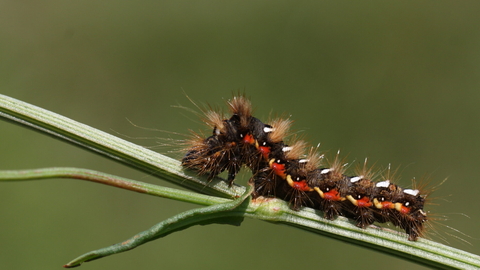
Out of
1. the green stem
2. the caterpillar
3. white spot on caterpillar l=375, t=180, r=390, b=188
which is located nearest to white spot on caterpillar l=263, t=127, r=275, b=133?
the caterpillar

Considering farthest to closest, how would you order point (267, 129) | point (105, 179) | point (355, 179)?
point (355, 179)
point (267, 129)
point (105, 179)

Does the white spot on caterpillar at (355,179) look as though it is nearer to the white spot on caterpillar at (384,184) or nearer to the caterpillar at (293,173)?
the caterpillar at (293,173)

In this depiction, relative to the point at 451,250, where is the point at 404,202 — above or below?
above

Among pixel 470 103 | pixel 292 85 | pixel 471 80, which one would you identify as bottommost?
pixel 292 85

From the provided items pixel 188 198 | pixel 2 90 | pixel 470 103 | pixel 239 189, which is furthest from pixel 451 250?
pixel 2 90

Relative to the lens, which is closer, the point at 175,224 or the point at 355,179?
the point at 175,224

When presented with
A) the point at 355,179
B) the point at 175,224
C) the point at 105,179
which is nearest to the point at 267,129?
the point at 355,179

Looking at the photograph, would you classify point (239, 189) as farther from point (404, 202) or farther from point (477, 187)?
point (477, 187)

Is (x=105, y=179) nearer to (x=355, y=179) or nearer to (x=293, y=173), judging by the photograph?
(x=293, y=173)

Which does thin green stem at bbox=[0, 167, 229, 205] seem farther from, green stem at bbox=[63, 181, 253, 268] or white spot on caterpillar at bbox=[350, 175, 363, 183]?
white spot on caterpillar at bbox=[350, 175, 363, 183]
